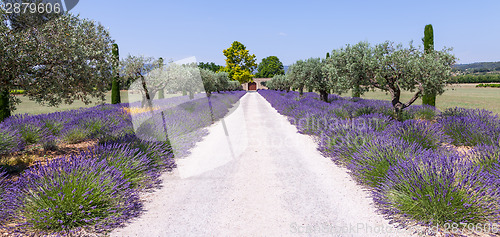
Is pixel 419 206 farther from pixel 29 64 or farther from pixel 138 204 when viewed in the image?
pixel 29 64

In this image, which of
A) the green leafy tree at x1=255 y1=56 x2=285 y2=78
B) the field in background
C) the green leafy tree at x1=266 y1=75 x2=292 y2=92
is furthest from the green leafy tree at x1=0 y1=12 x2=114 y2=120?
the green leafy tree at x1=255 y1=56 x2=285 y2=78

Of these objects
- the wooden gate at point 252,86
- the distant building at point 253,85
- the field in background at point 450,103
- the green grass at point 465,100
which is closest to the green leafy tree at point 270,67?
the distant building at point 253,85

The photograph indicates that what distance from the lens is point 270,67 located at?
135000 millimetres

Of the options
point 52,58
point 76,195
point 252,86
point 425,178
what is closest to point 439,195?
point 425,178

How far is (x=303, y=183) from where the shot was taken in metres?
5.16

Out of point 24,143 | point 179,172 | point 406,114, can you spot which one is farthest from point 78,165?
point 406,114

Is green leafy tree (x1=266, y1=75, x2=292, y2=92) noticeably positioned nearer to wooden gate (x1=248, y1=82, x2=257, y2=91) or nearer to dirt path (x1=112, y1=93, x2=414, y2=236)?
dirt path (x1=112, y1=93, x2=414, y2=236)

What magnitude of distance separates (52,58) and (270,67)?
134m

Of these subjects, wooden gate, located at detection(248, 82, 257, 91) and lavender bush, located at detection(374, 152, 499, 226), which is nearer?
lavender bush, located at detection(374, 152, 499, 226)

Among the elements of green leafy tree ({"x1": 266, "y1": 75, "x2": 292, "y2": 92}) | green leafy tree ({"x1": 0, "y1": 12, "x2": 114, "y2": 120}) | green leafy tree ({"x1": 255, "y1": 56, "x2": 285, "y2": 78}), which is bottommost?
green leafy tree ({"x1": 0, "y1": 12, "x2": 114, "y2": 120})

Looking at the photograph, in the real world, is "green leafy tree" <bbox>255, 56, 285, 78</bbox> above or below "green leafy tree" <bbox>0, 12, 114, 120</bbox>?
above

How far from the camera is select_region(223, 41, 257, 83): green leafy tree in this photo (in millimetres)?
67000

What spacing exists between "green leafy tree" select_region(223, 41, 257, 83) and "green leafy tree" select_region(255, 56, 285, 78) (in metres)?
65.0

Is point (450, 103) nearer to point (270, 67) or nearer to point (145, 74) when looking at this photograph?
point (145, 74)
